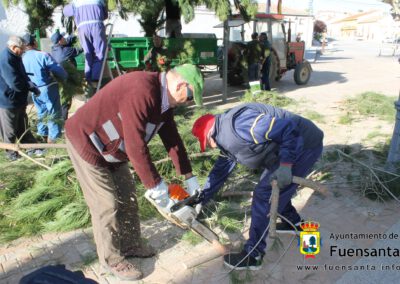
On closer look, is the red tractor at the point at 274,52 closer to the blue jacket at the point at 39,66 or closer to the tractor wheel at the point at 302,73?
the tractor wheel at the point at 302,73

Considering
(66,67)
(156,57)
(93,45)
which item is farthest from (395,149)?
(66,67)

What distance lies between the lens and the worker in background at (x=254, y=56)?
9.86 meters

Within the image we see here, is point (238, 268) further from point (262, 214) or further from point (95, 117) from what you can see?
point (95, 117)

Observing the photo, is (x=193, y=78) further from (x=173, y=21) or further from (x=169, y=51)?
(x=173, y=21)

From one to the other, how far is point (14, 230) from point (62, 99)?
3368 millimetres

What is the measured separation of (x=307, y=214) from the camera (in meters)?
3.70

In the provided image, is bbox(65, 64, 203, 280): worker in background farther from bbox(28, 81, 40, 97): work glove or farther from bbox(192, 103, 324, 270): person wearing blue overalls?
bbox(28, 81, 40, 97): work glove

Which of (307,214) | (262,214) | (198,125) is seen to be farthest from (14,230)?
(307,214)

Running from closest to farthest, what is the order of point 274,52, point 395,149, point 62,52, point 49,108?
point 395,149 → point 49,108 → point 62,52 → point 274,52

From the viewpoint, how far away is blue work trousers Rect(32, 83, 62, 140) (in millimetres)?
5242

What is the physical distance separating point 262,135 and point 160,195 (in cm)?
85

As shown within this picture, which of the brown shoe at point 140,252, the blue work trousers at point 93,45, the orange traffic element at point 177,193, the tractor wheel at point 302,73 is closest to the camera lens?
the orange traffic element at point 177,193

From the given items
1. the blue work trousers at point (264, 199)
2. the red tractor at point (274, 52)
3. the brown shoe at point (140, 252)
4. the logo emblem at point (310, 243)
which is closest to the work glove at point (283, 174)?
the blue work trousers at point (264, 199)

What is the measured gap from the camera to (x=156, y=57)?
25.5 ft
